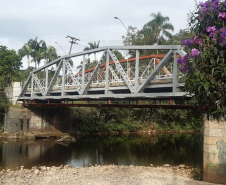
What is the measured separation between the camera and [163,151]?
30.3 m

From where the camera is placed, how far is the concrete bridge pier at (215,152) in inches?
599

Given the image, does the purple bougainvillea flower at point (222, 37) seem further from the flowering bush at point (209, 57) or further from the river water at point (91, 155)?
the river water at point (91, 155)

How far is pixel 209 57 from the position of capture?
7449 millimetres

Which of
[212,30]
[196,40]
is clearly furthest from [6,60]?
[212,30]

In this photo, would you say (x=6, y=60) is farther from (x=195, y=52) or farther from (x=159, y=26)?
(x=195, y=52)

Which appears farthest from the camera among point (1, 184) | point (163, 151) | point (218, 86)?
point (163, 151)

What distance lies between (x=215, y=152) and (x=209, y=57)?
972cm

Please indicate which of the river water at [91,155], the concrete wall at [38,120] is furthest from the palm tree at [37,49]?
the river water at [91,155]

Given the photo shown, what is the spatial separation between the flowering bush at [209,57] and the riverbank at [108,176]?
826 centimetres

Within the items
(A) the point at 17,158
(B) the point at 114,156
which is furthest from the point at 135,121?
(A) the point at 17,158

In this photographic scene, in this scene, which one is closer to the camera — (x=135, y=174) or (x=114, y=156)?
(x=135, y=174)

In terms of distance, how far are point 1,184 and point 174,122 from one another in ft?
140

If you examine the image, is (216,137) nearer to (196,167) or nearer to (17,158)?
(196,167)

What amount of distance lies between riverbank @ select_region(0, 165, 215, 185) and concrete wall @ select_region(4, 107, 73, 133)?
22.8 m
